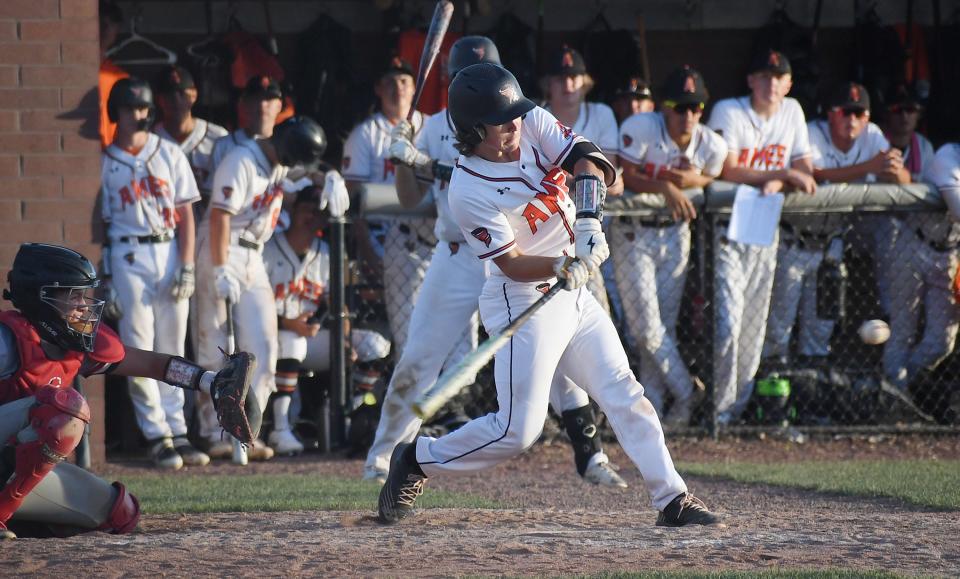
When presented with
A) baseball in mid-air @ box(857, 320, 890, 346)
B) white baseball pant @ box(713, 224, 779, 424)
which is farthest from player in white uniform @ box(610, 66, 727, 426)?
baseball in mid-air @ box(857, 320, 890, 346)

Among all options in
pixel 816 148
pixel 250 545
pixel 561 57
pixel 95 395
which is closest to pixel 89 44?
pixel 95 395

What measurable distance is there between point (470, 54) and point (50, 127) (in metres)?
2.30

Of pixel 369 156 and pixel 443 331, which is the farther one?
pixel 369 156

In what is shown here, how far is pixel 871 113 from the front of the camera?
9008 millimetres

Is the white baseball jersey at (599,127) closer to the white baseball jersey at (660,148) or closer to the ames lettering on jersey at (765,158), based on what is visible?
the white baseball jersey at (660,148)

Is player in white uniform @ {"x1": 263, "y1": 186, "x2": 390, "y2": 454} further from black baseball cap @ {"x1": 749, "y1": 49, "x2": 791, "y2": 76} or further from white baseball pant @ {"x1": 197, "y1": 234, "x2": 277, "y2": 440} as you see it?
black baseball cap @ {"x1": 749, "y1": 49, "x2": 791, "y2": 76}

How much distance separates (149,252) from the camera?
22.3ft

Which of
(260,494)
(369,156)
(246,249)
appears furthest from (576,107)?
(260,494)

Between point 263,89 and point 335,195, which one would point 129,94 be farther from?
point 335,195

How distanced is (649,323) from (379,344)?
1.46m

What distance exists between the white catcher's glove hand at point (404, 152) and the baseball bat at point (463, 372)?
69.9 inches

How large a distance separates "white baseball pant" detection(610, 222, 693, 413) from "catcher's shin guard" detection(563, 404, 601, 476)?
65.5 inches

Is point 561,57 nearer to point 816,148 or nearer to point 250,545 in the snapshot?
point 816,148

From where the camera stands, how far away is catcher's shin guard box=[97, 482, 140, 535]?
4.59 metres
